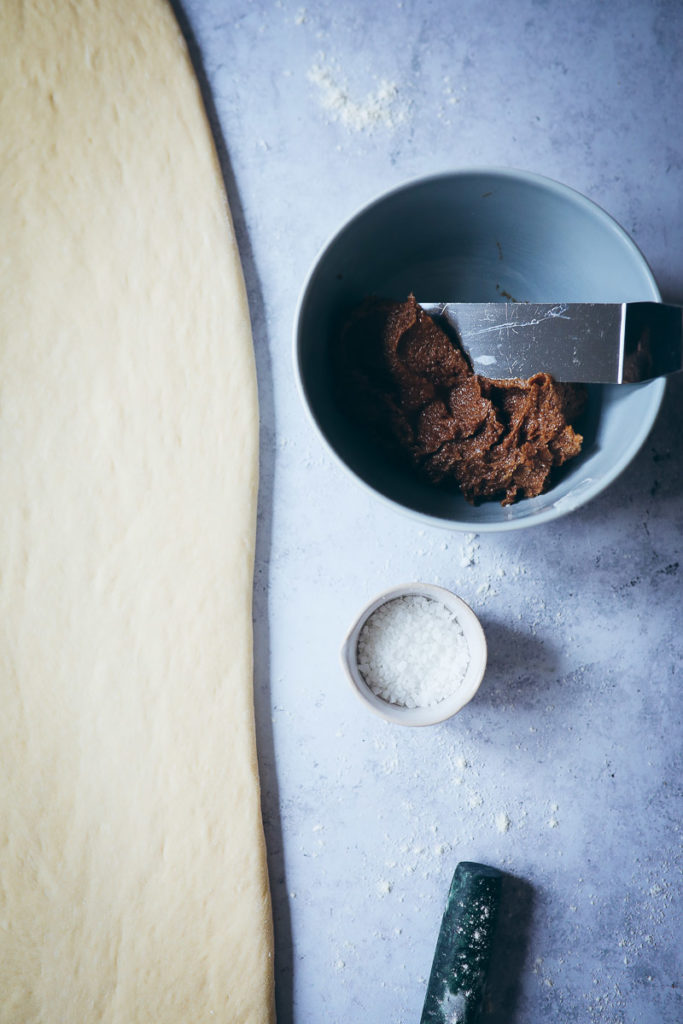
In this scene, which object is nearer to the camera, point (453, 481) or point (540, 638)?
point (453, 481)

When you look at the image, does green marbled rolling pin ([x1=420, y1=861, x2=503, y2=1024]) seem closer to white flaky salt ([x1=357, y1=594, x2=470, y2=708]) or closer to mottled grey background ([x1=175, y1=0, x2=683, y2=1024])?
mottled grey background ([x1=175, y1=0, x2=683, y2=1024])

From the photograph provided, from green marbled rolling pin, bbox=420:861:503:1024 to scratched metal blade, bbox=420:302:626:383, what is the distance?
2.36ft

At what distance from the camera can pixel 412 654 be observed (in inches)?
39.0

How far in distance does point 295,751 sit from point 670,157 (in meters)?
1.06

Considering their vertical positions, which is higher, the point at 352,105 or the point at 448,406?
the point at 352,105

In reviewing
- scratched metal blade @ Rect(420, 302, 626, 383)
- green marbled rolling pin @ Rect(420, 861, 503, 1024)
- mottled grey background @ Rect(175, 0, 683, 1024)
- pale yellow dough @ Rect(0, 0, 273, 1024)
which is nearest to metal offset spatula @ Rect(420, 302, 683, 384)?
scratched metal blade @ Rect(420, 302, 626, 383)

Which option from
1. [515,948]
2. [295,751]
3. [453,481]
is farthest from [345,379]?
[515,948]

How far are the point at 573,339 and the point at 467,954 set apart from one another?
86 centimetres

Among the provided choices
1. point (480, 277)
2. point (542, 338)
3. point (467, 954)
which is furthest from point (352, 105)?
point (467, 954)

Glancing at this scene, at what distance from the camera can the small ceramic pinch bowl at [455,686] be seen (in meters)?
0.97

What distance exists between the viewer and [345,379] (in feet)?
3.06

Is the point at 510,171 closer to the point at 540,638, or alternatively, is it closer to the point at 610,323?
the point at 610,323

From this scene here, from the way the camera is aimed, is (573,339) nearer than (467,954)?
Yes

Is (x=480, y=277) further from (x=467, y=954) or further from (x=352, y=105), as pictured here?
(x=467, y=954)
